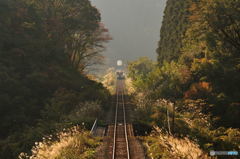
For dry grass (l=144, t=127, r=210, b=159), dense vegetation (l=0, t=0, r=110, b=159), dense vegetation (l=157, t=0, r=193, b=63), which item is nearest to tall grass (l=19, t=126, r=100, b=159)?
dry grass (l=144, t=127, r=210, b=159)

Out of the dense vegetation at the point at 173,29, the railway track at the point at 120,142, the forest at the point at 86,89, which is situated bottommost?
the railway track at the point at 120,142

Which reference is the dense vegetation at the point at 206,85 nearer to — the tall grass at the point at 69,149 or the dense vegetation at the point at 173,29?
the tall grass at the point at 69,149

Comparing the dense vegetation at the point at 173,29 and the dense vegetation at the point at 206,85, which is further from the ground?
the dense vegetation at the point at 173,29

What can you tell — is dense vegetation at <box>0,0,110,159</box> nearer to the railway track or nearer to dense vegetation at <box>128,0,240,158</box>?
the railway track

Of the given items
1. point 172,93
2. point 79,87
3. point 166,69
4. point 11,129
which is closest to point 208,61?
point 172,93

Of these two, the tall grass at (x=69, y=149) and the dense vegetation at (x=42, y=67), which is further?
the dense vegetation at (x=42, y=67)

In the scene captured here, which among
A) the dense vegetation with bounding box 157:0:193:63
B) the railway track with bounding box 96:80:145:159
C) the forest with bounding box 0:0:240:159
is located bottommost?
the railway track with bounding box 96:80:145:159

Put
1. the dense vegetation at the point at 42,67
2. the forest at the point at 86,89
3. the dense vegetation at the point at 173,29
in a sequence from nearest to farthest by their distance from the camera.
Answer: the forest at the point at 86,89, the dense vegetation at the point at 42,67, the dense vegetation at the point at 173,29

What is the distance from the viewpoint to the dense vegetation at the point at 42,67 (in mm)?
23266

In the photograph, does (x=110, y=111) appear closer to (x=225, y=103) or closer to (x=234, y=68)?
(x=225, y=103)

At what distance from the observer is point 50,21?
38781mm

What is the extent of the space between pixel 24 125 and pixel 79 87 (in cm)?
1099

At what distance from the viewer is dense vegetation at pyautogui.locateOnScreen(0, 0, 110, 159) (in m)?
23.3

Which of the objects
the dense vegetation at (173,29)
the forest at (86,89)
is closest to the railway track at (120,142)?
the forest at (86,89)
